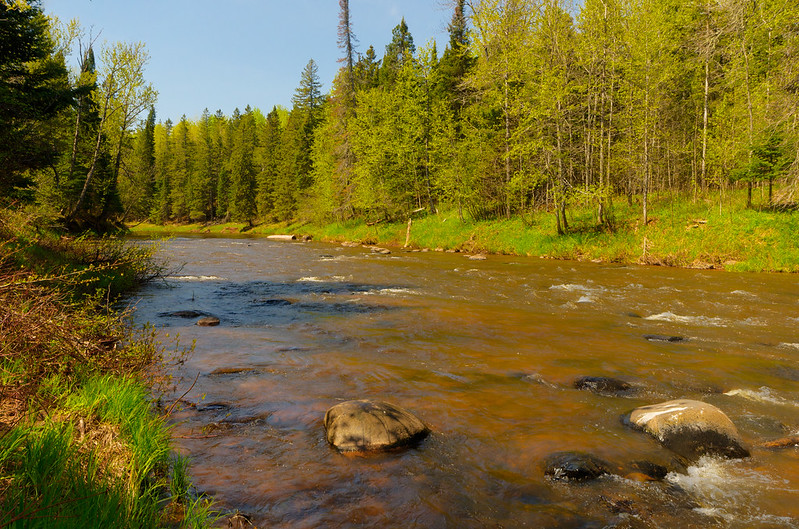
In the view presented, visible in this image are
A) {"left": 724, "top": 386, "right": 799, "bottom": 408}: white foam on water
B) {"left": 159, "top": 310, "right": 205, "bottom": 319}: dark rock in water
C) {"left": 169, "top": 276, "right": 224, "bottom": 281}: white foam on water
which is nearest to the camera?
{"left": 724, "top": 386, "right": 799, "bottom": 408}: white foam on water

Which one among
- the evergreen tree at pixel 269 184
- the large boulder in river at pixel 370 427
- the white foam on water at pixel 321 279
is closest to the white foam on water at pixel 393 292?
the white foam on water at pixel 321 279

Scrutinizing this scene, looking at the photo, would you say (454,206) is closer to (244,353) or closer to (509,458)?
(244,353)

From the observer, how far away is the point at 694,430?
4977mm

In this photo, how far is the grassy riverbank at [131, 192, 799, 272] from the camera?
18.2 meters

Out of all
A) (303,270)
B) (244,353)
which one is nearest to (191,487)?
(244,353)

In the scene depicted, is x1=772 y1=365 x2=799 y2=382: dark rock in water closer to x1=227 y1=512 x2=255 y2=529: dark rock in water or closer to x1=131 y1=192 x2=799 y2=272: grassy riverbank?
x1=227 y1=512 x2=255 y2=529: dark rock in water

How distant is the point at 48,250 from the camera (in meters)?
11.4

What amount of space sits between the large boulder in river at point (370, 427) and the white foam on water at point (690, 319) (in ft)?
27.8

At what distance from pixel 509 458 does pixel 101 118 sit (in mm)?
24835

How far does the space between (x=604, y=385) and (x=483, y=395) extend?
2.00m

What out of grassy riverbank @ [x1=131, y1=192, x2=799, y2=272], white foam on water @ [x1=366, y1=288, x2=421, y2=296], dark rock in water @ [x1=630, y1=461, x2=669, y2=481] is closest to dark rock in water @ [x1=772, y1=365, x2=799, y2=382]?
dark rock in water @ [x1=630, y1=461, x2=669, y2=481]

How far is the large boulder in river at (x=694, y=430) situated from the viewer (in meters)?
4.82

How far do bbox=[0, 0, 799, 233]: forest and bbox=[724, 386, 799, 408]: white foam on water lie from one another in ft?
43.7

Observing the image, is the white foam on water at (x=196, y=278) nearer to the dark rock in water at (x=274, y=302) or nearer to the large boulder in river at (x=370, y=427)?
the dark rock in water at (x=274, y=302)
